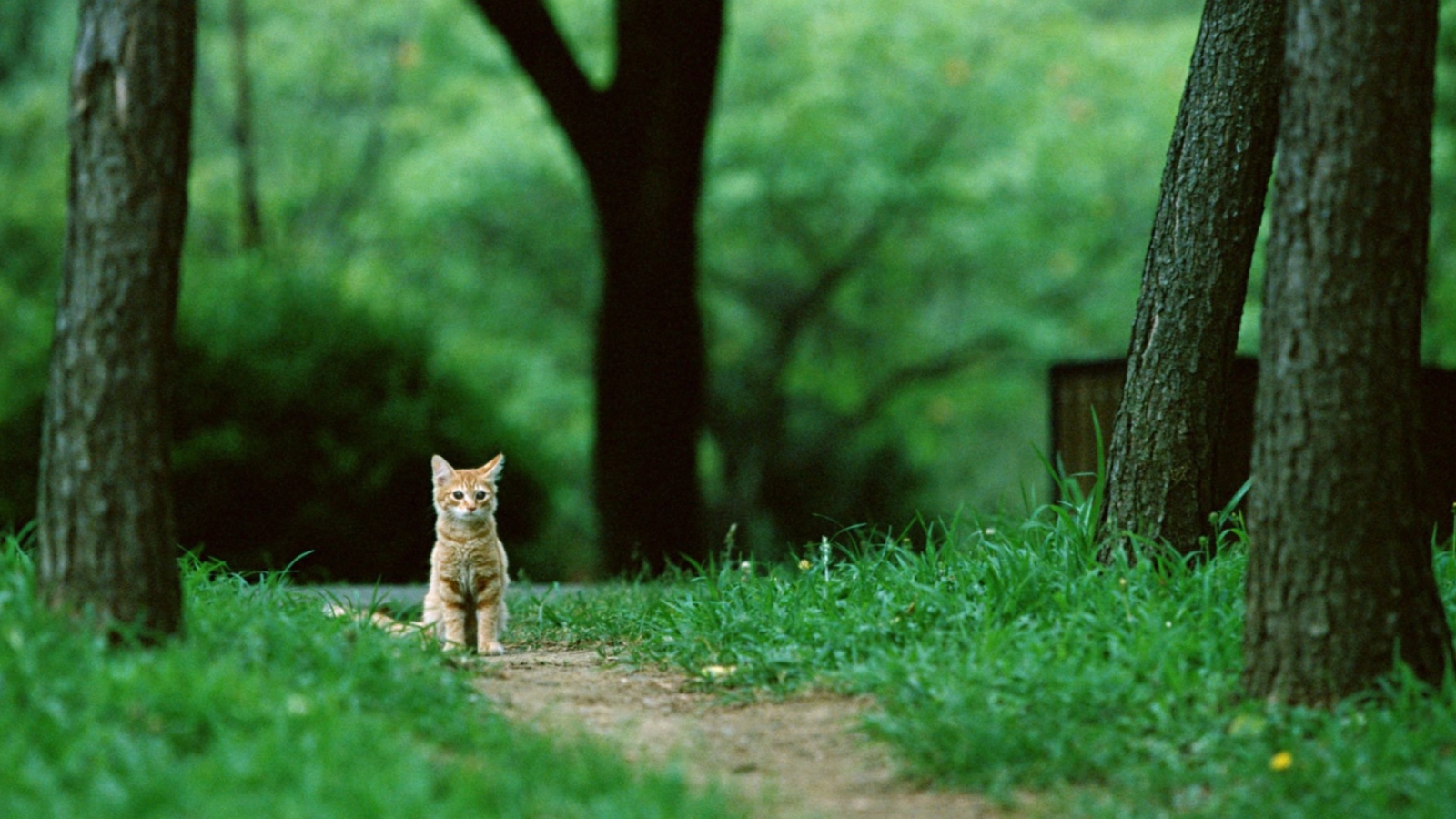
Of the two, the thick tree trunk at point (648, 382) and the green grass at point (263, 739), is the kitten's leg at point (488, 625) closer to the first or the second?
the green grass at point (263, 739)

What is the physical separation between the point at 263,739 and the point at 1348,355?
3.08 metres

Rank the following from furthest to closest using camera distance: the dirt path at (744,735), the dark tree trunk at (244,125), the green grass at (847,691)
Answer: the dark tree trunk at (244,125) → the dirt path at (744,735) → the green grass at (847,691)

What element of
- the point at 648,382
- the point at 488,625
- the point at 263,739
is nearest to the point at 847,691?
the point at 488,625

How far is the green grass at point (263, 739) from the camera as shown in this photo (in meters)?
3.35

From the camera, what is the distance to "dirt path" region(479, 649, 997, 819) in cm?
398

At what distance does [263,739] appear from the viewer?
3611mm

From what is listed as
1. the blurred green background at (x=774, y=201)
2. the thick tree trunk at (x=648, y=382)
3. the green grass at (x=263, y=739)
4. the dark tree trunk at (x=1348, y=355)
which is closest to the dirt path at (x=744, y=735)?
the green grass at (x=263, y=739)

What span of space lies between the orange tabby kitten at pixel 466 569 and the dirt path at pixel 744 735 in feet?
1.41

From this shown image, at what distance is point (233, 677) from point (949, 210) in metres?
16.3

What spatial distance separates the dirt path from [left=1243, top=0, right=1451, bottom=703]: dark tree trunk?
1.14m

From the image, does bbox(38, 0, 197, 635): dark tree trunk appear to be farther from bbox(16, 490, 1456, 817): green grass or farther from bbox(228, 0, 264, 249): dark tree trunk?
bbox(228, 0, 264, 249): dark tree trunk

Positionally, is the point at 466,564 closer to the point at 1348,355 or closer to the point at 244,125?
the point at 1348,355

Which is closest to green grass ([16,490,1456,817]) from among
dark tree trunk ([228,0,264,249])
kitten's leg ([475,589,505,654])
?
kitten's leg ([475,589,505,654])

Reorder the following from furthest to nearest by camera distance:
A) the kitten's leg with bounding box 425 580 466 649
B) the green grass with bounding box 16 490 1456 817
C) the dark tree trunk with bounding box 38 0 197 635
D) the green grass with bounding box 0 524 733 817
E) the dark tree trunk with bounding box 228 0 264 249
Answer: the dark tree trunk with bounding box 228 0 264 249, the kitten's leg with bounding box 425 580 466 649, the dark tree trunk with bounding box 38 0 197 635, the green grass with bounding box 16 490 1456 817, the green grass with bounding box 0 524 733 817
